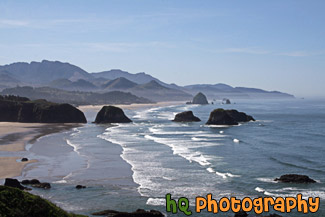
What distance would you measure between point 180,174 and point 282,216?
595 inches

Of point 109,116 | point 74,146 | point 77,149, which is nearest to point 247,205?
point 77,149

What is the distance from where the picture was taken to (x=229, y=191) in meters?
33.8

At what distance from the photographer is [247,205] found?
97.5 ft

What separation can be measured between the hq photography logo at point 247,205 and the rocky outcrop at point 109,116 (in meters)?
80.5

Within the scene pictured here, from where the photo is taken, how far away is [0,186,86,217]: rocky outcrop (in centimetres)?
1844

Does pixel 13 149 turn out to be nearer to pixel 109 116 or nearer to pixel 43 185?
pixel 43 185

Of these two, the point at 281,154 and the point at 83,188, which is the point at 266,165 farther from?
the point at 83,188

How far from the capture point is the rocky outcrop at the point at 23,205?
60.5 ft

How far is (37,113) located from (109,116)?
1994 centimetres

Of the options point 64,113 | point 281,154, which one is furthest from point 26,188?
point 64,113

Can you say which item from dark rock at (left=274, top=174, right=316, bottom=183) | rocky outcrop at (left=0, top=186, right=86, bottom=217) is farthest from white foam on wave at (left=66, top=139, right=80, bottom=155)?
rocky outcrop at (left=0, top=186, right=86, bottom=217)

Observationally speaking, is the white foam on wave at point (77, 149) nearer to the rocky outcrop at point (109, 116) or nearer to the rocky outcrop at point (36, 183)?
the rocky outcrop at point (36, 183)

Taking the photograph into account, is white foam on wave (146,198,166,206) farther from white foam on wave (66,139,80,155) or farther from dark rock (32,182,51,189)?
white foam on wave (66,139,80,155)

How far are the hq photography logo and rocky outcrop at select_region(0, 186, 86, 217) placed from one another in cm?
1025
